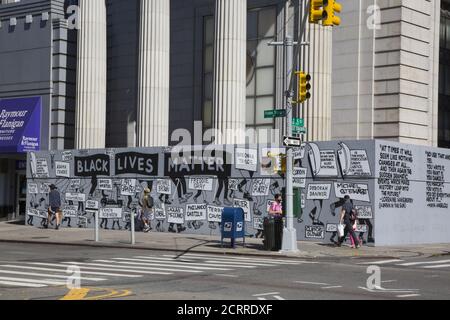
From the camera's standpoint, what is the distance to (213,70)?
34.8 m

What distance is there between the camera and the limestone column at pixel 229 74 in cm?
3338

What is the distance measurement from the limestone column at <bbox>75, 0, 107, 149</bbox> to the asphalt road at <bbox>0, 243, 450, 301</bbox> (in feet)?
48.9

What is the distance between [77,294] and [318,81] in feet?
72.2

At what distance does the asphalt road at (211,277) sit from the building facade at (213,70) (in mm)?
12467

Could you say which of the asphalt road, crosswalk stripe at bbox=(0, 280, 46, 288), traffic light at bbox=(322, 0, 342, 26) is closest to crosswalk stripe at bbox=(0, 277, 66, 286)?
the asphalt road

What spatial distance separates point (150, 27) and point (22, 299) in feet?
82.9

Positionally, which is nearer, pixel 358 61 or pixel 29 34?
pixel 358 61

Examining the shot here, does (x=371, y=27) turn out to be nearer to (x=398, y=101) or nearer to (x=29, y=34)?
(x=398, y=101)

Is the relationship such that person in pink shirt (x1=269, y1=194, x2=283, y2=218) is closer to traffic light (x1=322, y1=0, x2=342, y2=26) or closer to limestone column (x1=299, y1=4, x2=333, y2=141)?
limestone column (x1=299, y1=4, x2=333, y2=141)

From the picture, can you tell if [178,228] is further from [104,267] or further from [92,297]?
[92,297]

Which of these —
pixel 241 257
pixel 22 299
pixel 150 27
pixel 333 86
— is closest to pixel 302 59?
pixel 333 86

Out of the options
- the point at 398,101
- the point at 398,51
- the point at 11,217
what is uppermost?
the point at 398,51

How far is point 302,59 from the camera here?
33688mm

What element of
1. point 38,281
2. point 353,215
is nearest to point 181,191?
point 353,215
